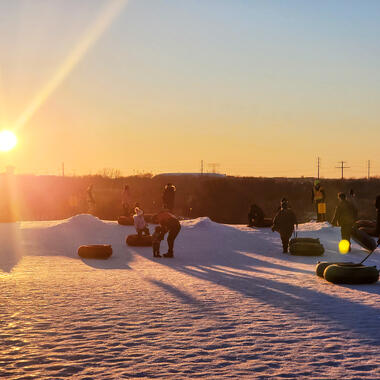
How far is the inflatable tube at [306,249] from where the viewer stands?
17.6 m

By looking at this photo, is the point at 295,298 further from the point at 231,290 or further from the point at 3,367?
the point at 3,367

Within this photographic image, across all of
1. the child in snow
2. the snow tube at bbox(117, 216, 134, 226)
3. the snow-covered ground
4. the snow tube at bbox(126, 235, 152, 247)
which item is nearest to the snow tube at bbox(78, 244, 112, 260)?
the snow-covered ground

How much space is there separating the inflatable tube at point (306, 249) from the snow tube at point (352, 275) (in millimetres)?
5393

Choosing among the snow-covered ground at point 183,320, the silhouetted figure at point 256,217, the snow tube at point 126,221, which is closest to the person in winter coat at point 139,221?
the snow-covered ground at point 183,320

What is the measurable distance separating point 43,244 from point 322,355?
15.2 metres

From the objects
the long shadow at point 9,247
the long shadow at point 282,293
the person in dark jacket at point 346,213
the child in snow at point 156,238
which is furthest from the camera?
the person in dark jacket at point 346,213

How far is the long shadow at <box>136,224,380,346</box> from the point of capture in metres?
8.41

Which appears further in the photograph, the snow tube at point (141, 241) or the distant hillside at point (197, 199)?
the distant hillside at point (197, 199)

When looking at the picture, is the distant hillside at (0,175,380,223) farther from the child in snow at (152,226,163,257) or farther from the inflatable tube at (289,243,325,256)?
the inflatable tube at (289,243,325,256)

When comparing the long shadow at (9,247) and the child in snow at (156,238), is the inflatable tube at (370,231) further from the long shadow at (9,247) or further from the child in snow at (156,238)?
the long shadow at (9,247)

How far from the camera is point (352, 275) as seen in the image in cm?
1198

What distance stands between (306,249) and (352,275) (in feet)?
18.5

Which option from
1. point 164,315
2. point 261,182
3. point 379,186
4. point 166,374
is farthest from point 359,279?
point 379,186

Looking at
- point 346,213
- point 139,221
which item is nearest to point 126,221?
point 139,221
